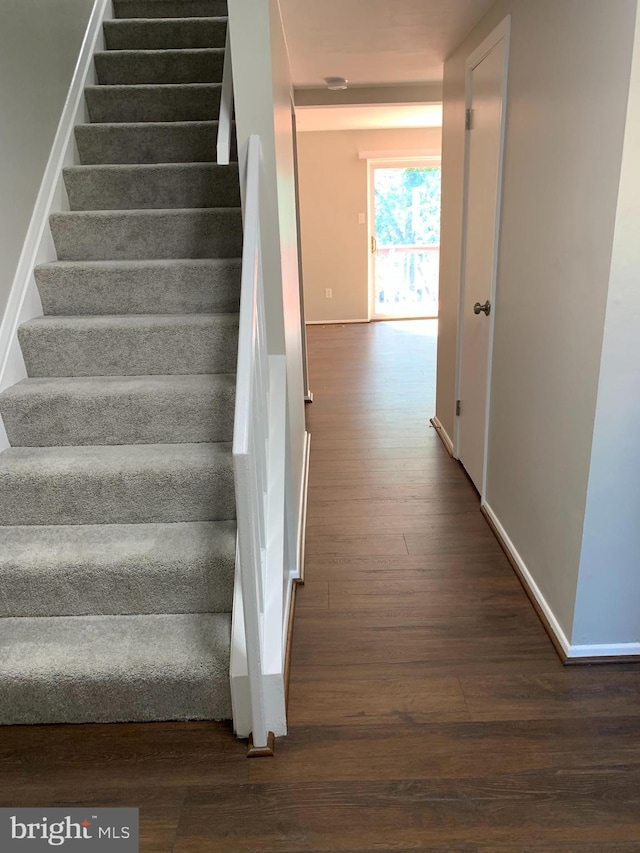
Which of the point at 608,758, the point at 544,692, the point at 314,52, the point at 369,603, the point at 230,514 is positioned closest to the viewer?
the point at 608,758

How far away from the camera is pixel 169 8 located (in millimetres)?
3480

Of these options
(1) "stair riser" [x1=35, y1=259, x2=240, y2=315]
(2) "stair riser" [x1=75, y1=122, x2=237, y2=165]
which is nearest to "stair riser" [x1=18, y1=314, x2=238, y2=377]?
(1) "stair riser" [x1=35, y1=259, x2=240, y2=315]

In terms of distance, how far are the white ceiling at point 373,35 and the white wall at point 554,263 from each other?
0.75ft

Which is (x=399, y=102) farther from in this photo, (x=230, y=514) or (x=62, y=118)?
(x=230, y=514)

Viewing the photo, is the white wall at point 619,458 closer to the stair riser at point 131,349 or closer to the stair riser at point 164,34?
the stair riser at point 131,349

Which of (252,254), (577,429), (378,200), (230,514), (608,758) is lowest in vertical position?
(608,758)

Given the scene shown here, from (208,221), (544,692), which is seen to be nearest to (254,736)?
(544,692)

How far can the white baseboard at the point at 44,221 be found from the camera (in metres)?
2.29

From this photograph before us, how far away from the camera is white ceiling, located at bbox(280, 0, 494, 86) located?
2543 millimetres

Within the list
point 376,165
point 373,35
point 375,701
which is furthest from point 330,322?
point 375,701

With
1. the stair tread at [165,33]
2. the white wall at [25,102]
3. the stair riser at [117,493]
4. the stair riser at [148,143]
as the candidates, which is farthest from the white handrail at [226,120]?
the stair tread at [165,33]

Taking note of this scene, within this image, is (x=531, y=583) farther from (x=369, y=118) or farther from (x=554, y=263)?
(x=369, y=118)

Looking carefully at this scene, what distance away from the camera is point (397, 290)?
8.00 meters

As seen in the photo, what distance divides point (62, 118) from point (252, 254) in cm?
175
